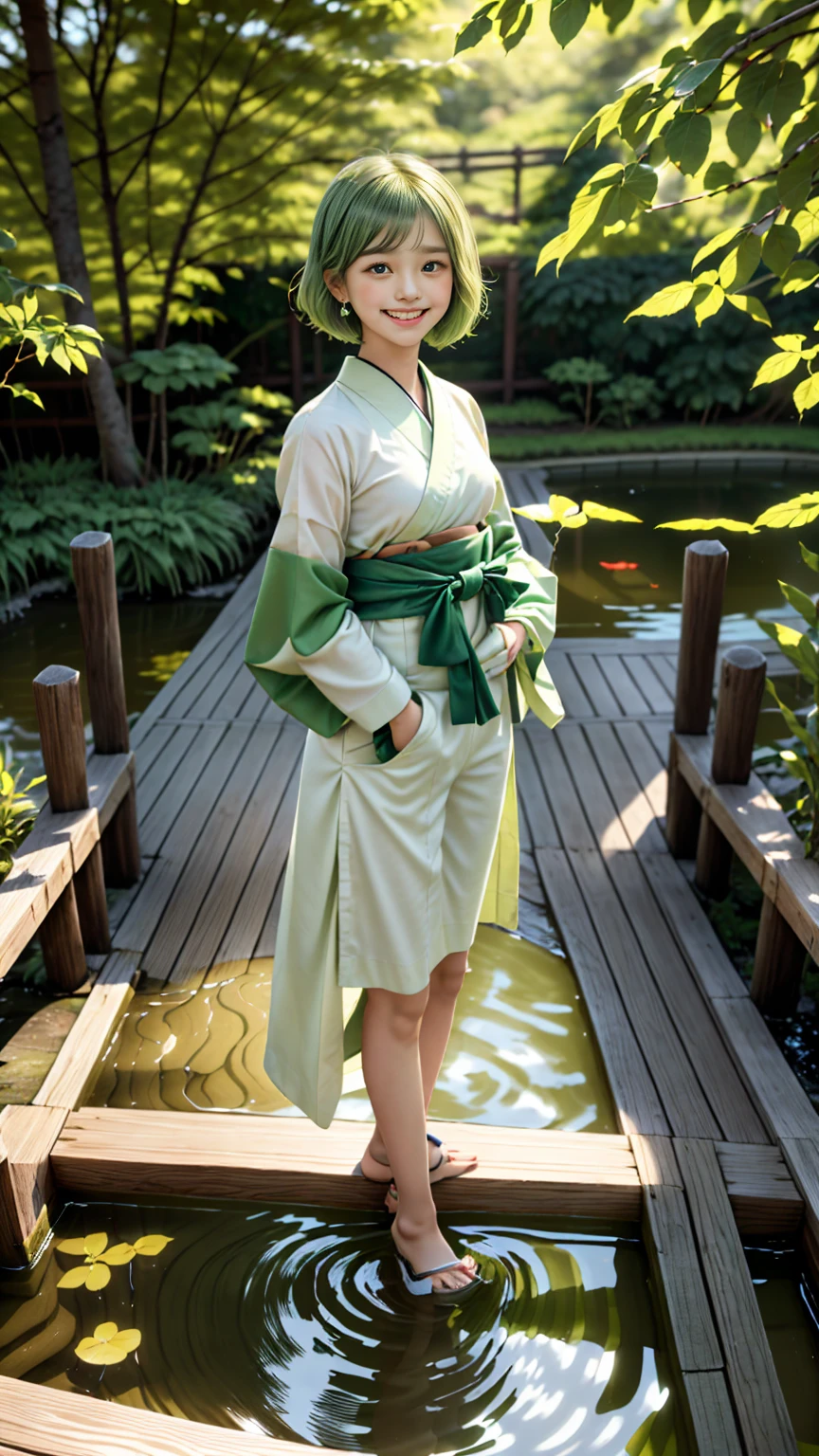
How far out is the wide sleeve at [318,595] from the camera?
143 centimetres

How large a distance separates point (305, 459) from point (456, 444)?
10.0 inches

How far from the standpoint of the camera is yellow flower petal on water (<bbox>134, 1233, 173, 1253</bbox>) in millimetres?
1868

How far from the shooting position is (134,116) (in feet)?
22.0

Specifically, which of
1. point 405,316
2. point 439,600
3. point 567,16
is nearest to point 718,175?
→ point 567,16

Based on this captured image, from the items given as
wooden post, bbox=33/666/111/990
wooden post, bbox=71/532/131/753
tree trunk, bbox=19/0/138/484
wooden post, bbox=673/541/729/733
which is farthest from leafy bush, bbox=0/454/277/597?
wooden post, bbox=673/541/729/733

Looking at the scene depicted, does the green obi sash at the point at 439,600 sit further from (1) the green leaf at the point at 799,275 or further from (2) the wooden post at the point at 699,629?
(2) the wooden post at the point at 699,629

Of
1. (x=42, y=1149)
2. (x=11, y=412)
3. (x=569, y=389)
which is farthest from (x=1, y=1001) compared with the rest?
(x=569, y=389)

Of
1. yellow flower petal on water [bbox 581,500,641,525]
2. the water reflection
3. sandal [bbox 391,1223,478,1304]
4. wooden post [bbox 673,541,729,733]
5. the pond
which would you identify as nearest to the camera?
sandal [bbox 391,1223,478,1304]

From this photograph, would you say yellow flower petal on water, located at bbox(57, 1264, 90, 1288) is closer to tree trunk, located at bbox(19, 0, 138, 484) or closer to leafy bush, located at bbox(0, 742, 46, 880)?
leafy bush, located at bbox(0, 742, 46, 880)

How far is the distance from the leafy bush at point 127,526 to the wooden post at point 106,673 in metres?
3.05

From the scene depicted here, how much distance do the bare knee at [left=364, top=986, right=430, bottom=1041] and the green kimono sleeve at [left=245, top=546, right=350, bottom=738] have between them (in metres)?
0.40

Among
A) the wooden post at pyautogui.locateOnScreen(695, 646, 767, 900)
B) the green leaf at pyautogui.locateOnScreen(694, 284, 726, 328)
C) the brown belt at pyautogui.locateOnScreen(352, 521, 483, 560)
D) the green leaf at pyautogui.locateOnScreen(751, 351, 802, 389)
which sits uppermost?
the green leaf at pyautogui.locateOnScreen(694, 284, 726, 328)

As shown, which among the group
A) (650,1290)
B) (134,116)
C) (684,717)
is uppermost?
(134,116)

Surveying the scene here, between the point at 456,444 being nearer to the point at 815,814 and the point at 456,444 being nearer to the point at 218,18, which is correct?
the point at 815,814
